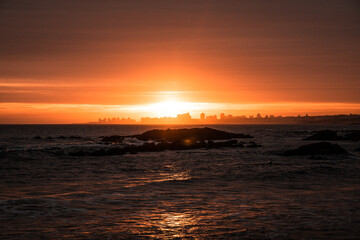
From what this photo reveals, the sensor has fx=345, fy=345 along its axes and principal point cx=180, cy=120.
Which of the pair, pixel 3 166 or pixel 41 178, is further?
pixel 3 166

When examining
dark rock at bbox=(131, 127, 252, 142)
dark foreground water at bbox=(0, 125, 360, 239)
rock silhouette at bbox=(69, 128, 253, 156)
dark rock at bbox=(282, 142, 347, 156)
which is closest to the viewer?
dark foreground water at bbox=(0, 125, 360, 239)

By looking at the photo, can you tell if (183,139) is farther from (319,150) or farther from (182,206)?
(182,206)

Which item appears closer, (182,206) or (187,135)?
(182,206)

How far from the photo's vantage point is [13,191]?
61.2ft

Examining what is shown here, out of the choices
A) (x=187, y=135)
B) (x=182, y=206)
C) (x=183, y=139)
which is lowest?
(x=182, y=206)

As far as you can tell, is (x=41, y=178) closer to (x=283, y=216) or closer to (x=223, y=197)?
(x=223, y=197)

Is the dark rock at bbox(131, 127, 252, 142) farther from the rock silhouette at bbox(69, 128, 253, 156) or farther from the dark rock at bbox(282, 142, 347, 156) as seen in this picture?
the dark rock at bbox(282, 142, 347, 156)

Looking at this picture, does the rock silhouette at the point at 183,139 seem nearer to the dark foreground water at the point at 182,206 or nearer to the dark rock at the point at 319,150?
the dark rock at the point at 319,150

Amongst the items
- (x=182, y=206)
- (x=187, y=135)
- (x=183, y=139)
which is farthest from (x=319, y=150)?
(x=187, y=135)

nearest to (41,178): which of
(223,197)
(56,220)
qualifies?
(56,220)

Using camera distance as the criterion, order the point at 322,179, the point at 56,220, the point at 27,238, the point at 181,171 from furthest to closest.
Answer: the point at 181,171
the point at 322,179
the point at 56,220
the point at 27,238

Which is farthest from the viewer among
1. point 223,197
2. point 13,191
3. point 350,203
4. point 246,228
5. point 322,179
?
point 322,179

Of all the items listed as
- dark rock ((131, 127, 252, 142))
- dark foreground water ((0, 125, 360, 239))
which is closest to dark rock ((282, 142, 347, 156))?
dark foreground water ((0, 125, 360, 239))

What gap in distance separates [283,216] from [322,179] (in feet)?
34.8
